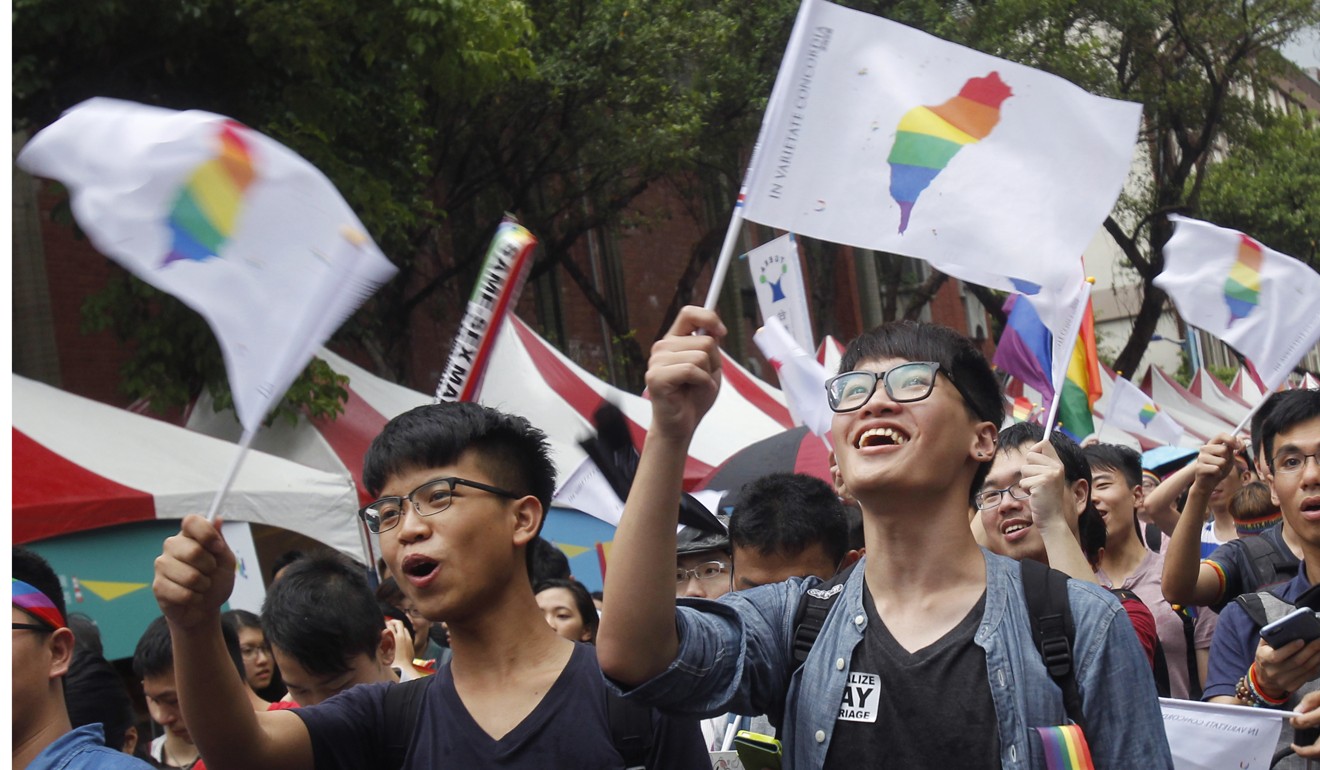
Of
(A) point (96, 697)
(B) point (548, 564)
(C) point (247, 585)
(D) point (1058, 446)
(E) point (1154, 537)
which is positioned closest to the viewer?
(A) point (96, 697)

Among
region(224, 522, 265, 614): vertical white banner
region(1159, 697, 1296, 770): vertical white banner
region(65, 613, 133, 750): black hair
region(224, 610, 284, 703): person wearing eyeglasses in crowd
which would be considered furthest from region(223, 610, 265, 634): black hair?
region(1159, 697, 1296, 770): vertical white banner

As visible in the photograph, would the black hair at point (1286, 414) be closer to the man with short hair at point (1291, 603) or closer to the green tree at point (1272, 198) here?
the man with short hair at point (1291, 603)

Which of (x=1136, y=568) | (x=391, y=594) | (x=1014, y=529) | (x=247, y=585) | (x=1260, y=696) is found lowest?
(x=247, y=585)

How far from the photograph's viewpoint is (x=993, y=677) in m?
2.29

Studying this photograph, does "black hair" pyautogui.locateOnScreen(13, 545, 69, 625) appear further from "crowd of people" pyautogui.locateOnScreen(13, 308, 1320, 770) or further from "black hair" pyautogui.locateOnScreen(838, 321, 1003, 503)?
"black hair" pyautogui.locateOnScreen(838, 321, 1003, 503)

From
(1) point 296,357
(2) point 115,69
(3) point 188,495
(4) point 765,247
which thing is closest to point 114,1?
(2) point 115,69

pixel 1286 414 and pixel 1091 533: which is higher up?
pixel 1286 414

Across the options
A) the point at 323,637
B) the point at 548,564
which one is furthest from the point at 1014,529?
the point at 548,564

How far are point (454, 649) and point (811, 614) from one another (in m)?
0.75

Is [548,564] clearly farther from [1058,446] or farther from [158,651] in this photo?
[1058,446]

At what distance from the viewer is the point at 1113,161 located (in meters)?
3.22

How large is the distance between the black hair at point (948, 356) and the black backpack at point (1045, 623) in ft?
0.82

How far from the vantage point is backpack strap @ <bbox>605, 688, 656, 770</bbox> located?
2.60 metres

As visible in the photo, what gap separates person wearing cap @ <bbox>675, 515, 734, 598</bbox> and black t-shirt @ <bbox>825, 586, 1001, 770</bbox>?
2336mm
